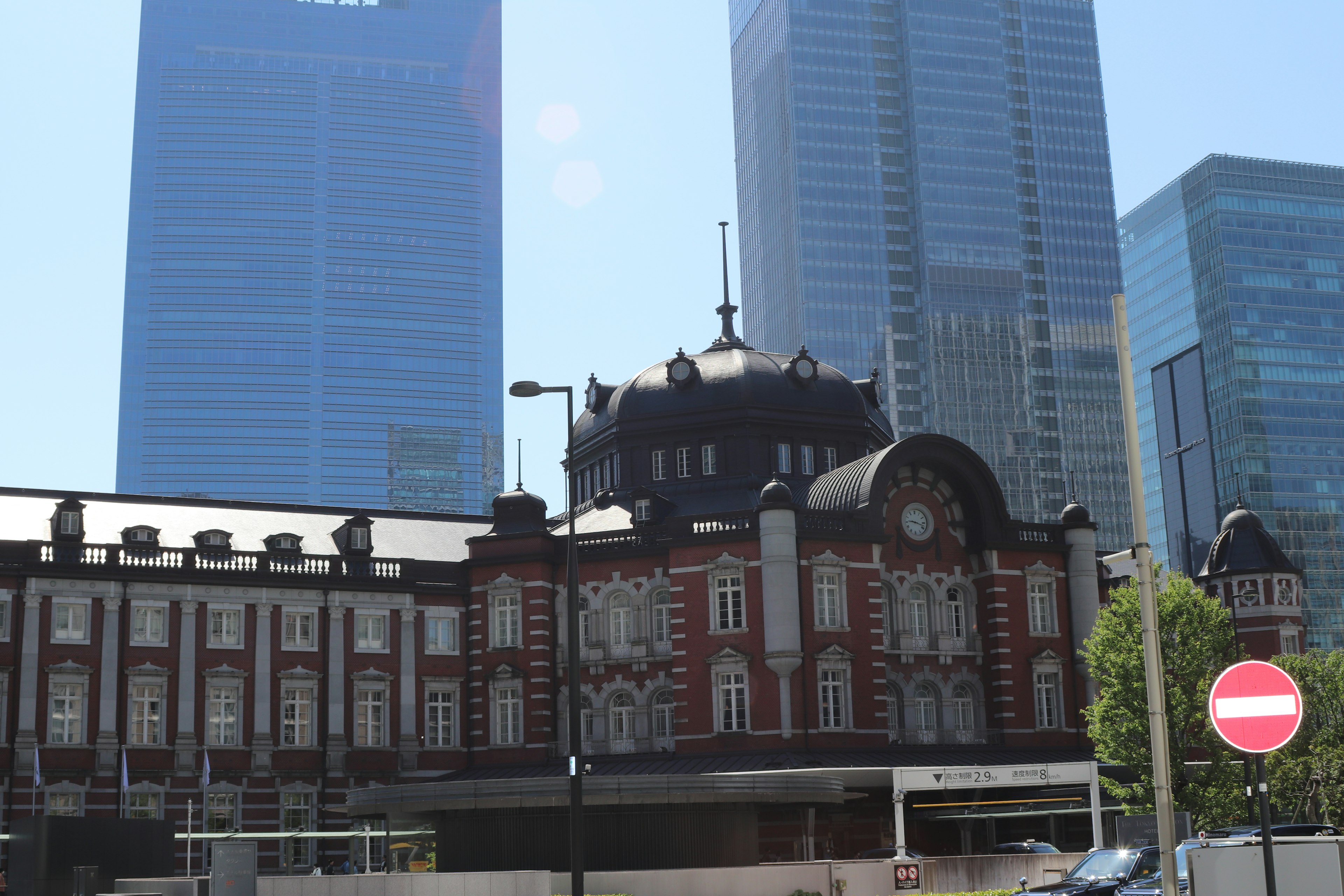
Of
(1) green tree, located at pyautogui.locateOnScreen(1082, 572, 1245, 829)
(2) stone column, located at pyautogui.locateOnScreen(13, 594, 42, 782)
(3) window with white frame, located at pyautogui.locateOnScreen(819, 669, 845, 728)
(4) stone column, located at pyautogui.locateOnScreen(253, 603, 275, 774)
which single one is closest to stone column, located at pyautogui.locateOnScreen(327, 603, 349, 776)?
(4) stone column, located at pyautogui.locateOnScreen(253, 603, 275, 774)

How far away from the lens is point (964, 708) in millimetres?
60750

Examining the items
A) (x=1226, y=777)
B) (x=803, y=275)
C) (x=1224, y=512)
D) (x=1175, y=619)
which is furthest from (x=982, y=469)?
(x=1224, y=512)

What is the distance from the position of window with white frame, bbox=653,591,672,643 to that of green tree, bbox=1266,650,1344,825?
899 inches

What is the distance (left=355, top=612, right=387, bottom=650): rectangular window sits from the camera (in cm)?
6281

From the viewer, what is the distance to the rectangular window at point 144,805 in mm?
57594

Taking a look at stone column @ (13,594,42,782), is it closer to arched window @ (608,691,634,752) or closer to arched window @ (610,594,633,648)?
arched window @ (608,691,634,752)

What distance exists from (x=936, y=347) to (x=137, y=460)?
327ft

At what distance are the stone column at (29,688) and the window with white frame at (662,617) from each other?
2371 cm

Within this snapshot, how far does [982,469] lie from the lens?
203ft

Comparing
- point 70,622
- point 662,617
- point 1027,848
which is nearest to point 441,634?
point 662,617

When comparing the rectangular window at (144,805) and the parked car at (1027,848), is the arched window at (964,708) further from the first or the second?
the rectangular window at (144,805)

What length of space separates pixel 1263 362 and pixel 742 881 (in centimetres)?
14199

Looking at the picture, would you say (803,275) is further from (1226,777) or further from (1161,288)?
(1226,777)

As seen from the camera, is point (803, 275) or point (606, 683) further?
point (803, 275)
